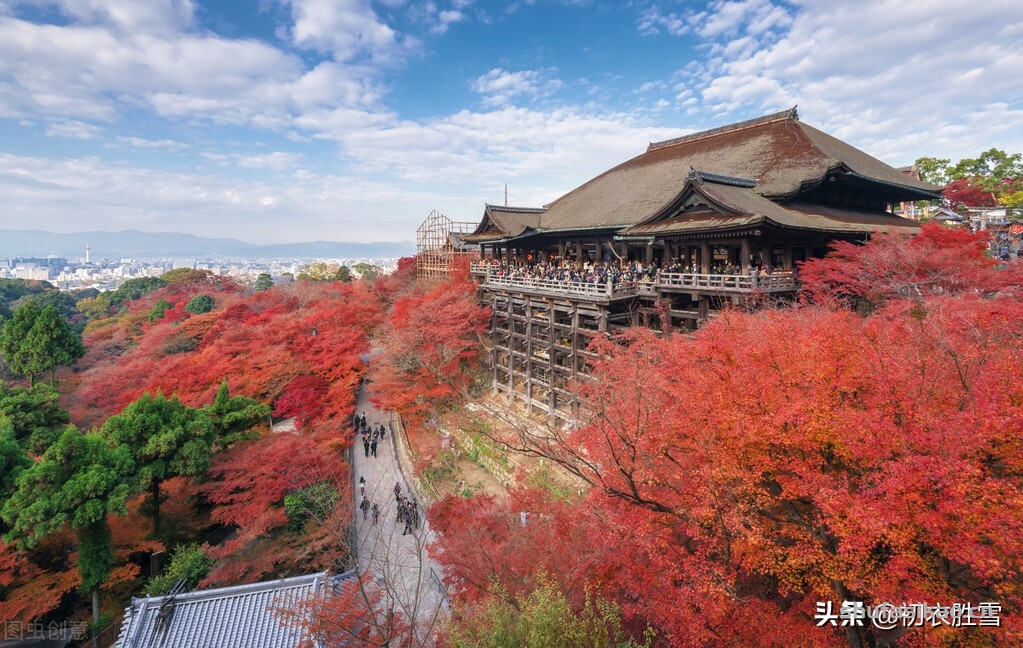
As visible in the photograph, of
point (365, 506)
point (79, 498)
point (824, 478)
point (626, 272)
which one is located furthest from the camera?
point (626, 272)

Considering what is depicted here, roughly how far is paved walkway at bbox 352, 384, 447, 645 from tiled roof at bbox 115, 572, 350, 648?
2.03 metres

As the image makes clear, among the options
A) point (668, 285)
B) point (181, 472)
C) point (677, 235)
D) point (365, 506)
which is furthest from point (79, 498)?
point (677, 235)

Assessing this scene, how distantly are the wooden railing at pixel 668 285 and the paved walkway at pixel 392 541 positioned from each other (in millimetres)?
10276

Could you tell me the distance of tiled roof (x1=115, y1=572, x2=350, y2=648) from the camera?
31.4 ft

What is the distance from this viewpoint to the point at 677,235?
667 inches

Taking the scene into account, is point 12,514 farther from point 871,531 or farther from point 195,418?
point 871,531

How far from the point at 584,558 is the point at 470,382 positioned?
698 inches

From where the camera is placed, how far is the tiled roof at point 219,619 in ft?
31.4

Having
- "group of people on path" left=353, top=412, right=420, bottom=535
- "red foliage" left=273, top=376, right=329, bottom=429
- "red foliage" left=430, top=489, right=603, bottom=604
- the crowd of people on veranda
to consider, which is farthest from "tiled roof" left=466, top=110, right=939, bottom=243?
"red foliage" left=273, top=376, right=329, bottom=429

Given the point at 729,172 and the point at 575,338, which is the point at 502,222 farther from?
the point at 729,172

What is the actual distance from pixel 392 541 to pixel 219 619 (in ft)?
24.3

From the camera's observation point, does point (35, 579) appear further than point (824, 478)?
Yes

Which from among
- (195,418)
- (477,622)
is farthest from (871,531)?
(195,418)

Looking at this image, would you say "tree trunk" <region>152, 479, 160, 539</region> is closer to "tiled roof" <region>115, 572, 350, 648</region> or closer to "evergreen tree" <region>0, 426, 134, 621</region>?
"evergreen tree" <region>0, 426, 134, 621</region>
